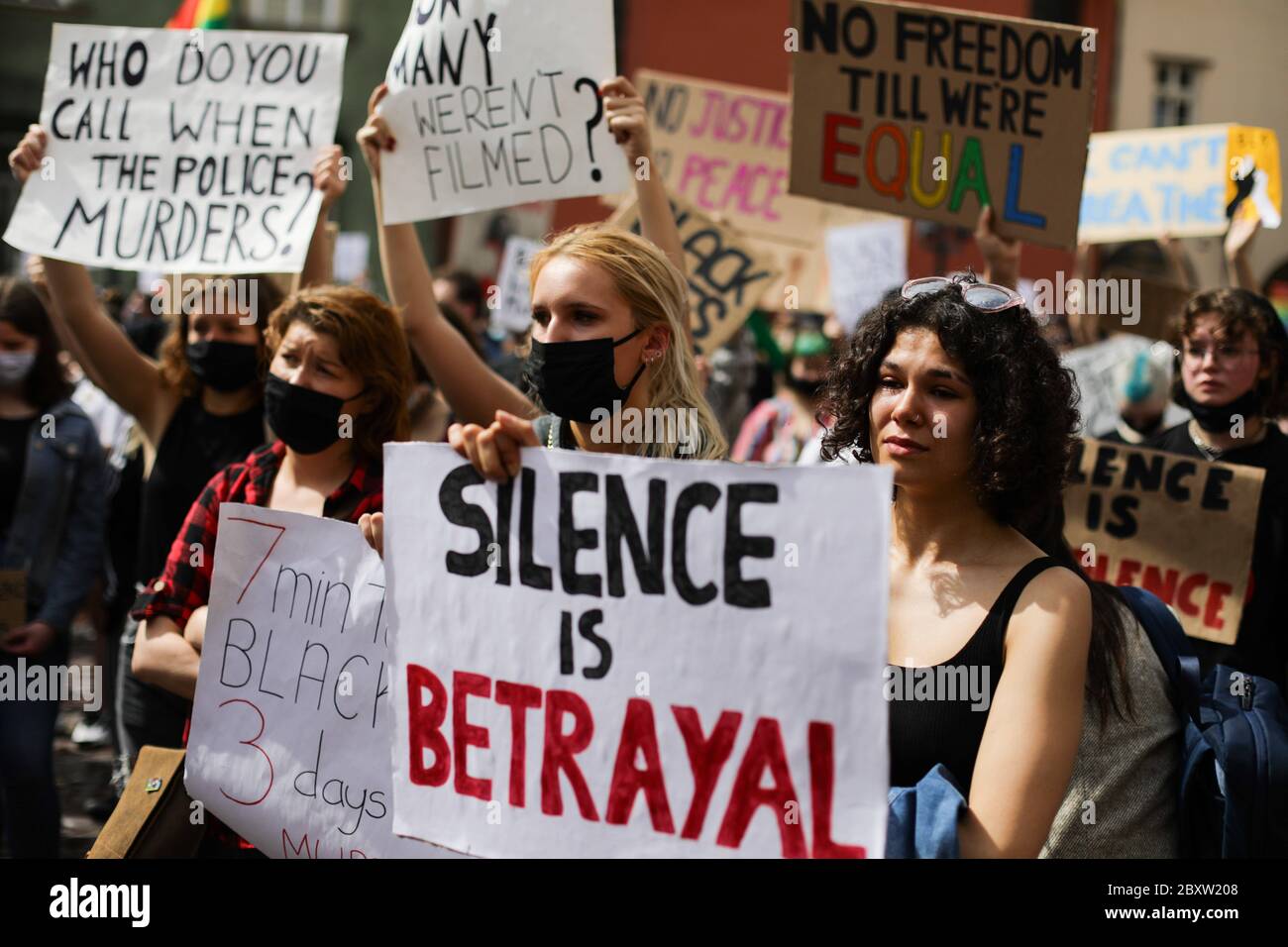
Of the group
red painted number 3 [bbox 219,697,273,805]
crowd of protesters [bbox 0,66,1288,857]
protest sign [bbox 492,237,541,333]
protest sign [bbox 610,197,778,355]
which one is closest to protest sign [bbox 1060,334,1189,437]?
crowd of protesters [bbox 0,66,1288,857]

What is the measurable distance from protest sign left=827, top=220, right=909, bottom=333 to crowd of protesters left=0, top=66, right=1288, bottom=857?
9.10 feet

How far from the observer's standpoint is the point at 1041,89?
4.57 metres

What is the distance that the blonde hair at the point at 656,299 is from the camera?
280 centimetres

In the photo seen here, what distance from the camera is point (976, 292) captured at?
2.49 meters

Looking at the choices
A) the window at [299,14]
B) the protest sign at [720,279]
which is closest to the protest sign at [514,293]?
the protest sign at [720,279]

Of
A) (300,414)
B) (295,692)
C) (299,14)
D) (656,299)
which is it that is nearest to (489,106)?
(300,414)

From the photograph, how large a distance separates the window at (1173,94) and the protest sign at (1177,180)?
20.3 m

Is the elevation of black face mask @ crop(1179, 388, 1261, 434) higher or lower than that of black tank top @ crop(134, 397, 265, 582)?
higher

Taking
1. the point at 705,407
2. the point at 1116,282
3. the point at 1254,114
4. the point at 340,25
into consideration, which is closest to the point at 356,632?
the point at 705,407

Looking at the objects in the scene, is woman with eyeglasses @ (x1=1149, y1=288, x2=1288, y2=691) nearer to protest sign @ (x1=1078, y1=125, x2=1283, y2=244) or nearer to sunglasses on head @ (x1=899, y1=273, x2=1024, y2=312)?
protest sign @ (x1=1078, y1=125, x2=1283, y2=244)

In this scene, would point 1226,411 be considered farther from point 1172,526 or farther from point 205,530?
point 205,530

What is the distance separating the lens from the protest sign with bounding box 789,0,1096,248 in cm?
452

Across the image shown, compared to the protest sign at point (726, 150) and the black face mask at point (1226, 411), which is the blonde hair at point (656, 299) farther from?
the protest sign at point (726, 150)

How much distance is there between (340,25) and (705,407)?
2085cm
